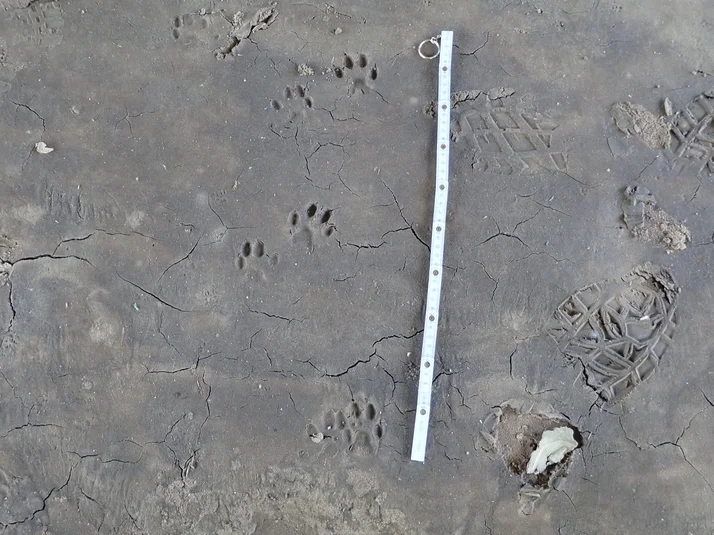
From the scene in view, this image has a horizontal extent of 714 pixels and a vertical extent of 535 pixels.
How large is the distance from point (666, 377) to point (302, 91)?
2973mm

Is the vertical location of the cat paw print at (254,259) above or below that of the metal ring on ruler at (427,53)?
below

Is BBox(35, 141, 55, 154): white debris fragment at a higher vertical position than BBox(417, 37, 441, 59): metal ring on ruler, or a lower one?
lower

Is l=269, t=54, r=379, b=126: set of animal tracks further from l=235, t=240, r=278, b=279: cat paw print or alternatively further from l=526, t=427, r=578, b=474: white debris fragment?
l=526, t=427, r=578, b=474: white debris fragment

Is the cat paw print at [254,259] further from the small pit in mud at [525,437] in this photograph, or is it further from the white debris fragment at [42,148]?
the small pit in mud at [525,437]

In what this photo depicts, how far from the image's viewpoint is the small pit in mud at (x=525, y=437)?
3129 mm

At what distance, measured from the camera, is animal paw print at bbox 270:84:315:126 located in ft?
10.8

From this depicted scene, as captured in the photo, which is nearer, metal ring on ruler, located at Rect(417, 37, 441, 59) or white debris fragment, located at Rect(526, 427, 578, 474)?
white debris fragment, located at Rect(526, 427, 578, 474)

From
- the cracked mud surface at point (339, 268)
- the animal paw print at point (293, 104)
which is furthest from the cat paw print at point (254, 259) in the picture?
the animal paw print at point (293, 104)

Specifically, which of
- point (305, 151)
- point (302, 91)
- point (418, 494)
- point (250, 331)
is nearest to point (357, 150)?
point (305, 151)

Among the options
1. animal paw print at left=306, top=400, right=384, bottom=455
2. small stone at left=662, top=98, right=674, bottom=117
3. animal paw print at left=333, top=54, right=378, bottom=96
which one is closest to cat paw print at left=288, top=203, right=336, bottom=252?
animal paw print at left=333, top=54, right=378, bottom=96

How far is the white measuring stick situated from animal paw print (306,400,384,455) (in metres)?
0.27

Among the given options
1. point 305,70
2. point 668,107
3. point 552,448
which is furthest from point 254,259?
point 668,107

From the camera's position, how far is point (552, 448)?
123 inches

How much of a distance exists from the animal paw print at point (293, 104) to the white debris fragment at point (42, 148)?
152 cm
